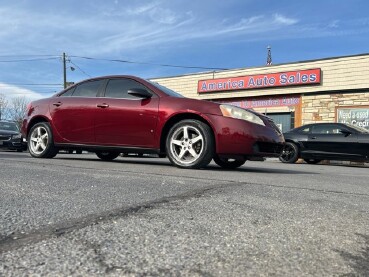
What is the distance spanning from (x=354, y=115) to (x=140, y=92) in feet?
46.8

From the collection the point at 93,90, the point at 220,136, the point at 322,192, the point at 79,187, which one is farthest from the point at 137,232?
the point at 93,90

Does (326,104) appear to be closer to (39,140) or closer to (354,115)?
(354,115)

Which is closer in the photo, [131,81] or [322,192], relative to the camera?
[322,192]

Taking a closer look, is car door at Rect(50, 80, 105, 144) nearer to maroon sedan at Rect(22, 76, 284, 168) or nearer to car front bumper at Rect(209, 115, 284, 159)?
maroon sedan at Rect(22, 76, 284, 168)

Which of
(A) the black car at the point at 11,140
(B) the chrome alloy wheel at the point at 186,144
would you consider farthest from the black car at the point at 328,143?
(A) the black car at the point at 11,140

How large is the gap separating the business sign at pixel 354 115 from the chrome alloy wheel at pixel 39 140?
1430 cm

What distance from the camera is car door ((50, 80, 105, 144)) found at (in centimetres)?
652

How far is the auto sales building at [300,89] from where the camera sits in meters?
17.6

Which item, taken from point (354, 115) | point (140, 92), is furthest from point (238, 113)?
point (354, 115)

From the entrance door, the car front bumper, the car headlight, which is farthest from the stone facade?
the car front bumper

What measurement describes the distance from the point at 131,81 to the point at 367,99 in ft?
46.1

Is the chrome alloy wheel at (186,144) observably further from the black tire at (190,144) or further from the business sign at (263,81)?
the business sign at (263,81)

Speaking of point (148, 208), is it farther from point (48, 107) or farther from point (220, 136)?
point (48, 107)

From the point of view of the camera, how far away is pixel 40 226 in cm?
212
